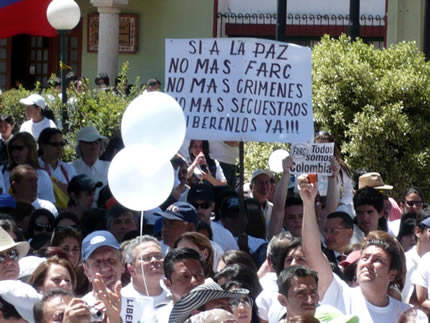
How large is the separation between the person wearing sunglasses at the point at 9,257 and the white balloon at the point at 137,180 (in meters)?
0.67

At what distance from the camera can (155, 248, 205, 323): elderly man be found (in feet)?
23.8

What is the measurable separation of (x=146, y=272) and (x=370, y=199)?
349 centimetres

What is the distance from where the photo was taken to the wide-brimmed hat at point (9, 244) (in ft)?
24.0

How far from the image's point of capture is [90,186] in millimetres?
10219

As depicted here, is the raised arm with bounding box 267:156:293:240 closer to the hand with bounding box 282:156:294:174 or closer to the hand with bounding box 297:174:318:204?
the hand with bounding box 282:156:294:174

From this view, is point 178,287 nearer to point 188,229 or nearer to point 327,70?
point 188,229

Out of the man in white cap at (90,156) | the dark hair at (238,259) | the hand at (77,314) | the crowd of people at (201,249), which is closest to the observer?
the hand at (77,314)

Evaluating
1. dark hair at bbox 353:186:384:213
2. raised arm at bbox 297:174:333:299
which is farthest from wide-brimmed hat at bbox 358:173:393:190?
raised arm at bbox 297:174:333:299

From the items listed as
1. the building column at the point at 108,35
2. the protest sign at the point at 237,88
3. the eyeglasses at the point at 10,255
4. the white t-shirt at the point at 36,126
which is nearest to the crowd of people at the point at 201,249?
the eyeglasses at the point at 10,255

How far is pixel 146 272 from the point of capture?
748cm

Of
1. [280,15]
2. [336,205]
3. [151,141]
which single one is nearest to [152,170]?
[151,141]

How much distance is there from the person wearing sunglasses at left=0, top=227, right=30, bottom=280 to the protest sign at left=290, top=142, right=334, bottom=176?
3.32 metres

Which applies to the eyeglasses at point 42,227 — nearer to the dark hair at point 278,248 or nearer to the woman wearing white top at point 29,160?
the woman wearing white top at point 29,160

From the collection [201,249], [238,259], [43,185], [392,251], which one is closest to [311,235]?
[392,251]
